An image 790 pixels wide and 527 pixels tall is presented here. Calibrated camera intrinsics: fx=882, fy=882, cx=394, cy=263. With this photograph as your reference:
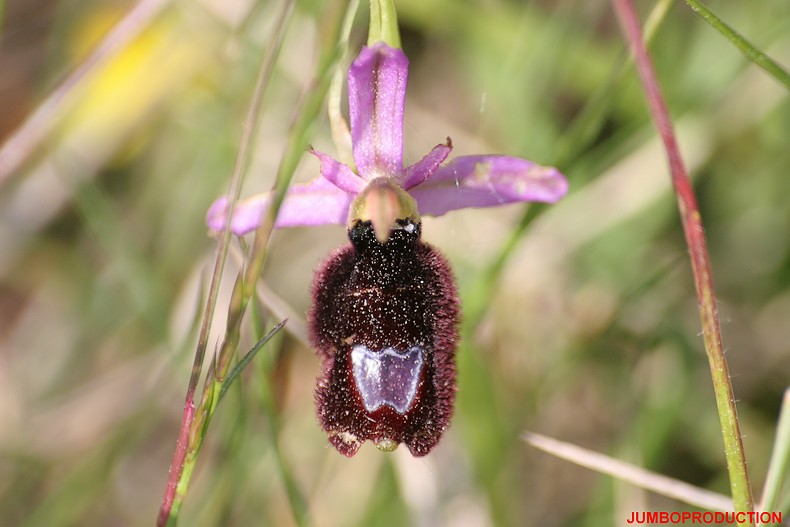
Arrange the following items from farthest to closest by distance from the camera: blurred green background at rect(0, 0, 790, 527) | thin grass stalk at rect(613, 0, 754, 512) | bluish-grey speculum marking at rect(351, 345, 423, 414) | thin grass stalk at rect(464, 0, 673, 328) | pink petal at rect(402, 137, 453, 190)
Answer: blurred green background at rect(0, 0, 790, 527)
thin grass stalk at rect(464, 0, 673, 328)
pink petal at rect(402, 137, 453, 190)
bluish-grey speculum marking at rect(351, 345, 423, 414)
thin grass stalk at rect(613, 0, 754, 512)

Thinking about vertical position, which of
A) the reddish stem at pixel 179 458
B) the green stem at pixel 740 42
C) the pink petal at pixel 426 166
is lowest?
the reddish stem at pixel 179 458

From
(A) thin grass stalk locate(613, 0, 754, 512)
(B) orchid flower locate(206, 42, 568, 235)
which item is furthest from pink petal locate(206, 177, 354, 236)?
(A) thin grass stalk locate(613, 0, 754, 512)

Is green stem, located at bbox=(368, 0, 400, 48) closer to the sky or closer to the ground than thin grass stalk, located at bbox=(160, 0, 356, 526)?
closer to the sky

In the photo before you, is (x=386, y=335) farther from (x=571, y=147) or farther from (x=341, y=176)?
(x=571, y=147)

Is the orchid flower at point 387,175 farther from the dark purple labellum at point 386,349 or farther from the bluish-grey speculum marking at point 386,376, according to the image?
the bluish-grey speculum marking at point 386,376

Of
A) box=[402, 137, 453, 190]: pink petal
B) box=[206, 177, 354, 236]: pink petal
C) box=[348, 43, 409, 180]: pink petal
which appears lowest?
box=[206, 177, 354, 236]: pink petal

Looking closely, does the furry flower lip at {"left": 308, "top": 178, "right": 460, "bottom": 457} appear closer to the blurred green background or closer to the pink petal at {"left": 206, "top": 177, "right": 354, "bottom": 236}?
the pink petal at {"left": 206, "top": 177, "right": 354, "bottom": 236}

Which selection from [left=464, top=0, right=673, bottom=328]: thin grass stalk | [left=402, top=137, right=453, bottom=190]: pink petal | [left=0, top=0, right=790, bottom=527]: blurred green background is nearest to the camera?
[left=402, top=137, right=453, bottom=190]: pink petal

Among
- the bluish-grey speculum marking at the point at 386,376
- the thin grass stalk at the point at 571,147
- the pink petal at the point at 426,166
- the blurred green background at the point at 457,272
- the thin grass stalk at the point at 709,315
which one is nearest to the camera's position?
the thin grass stalk at the point at 709,315

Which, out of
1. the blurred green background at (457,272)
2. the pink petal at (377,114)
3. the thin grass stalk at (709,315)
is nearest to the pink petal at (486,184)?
the pink petal at (377,114)
